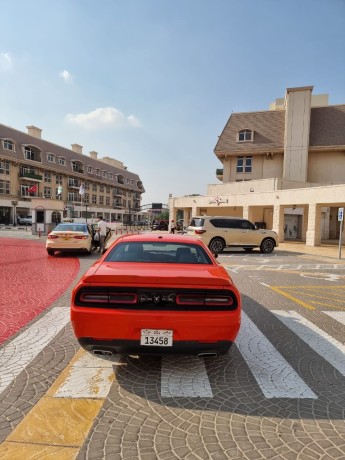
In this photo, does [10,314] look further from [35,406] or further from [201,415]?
[201,415]

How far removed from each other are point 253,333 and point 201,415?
2183 mm

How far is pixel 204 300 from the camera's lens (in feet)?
9.95

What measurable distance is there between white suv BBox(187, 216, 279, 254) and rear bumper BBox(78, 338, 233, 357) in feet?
40.5

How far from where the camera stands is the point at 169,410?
262 centimetres

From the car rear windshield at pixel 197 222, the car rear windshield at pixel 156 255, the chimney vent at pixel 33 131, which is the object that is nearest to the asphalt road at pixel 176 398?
the car rear windshield at pixel 156 255

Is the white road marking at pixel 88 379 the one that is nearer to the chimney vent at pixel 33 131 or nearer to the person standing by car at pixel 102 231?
the person standing by car at pixel 102 231

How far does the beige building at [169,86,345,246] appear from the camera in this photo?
88.8ft

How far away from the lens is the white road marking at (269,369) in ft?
9.71

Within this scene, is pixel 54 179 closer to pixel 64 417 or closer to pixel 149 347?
pixel 149 347

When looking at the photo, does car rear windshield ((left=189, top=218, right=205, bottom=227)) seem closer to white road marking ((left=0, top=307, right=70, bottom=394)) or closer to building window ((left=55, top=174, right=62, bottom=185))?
white road marking ((left=0, top=307, right=70, bottom=394))

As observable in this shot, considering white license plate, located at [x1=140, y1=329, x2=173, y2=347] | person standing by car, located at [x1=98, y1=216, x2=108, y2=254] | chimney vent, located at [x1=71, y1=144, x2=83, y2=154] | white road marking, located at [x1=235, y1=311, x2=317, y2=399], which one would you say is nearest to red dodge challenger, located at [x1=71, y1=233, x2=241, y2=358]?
white license plate, located at [x1=140, y1=329, x2=173, y2=347]

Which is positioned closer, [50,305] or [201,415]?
[201,415]

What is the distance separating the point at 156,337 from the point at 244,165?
33.3 m

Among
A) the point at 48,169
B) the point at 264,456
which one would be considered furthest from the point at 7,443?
the point at 48,169
